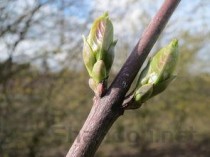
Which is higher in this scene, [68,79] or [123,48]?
[68,79]

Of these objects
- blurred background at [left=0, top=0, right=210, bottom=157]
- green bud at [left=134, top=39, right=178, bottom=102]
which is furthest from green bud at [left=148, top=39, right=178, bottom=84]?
blurred background at [left=0, top=0, right=210, bottom=157]

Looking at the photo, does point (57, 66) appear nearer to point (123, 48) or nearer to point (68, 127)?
point (68, 127)

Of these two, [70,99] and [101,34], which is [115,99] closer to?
[101,34]

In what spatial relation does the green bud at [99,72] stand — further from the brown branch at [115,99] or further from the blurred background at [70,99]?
the blurred background at [70,99]

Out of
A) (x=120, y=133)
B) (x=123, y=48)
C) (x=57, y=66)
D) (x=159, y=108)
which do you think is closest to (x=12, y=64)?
(x=57, y=66)

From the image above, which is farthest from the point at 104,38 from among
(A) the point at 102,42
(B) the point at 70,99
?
(B) the point at 70,99
